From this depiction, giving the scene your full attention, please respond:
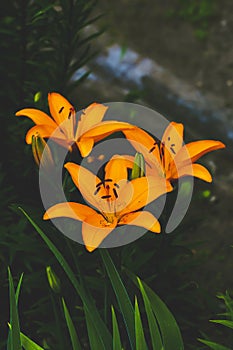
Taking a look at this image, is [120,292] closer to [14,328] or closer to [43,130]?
[14,328]

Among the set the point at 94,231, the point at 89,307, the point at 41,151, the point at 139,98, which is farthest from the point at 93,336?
the point at 139,98

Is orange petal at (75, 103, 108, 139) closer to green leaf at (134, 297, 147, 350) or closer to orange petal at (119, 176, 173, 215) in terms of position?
orange petal at (119, 176, 173, 215)

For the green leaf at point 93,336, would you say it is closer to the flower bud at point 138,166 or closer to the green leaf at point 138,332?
the green leaf at point 138,332

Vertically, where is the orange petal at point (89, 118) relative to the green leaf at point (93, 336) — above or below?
above

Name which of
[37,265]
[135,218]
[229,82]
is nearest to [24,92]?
[37,265]

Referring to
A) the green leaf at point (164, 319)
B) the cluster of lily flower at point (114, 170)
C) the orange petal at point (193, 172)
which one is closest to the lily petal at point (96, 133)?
the cluster of lily flower at point (114, 170)

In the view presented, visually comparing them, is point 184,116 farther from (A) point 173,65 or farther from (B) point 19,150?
(B) point 19,150
